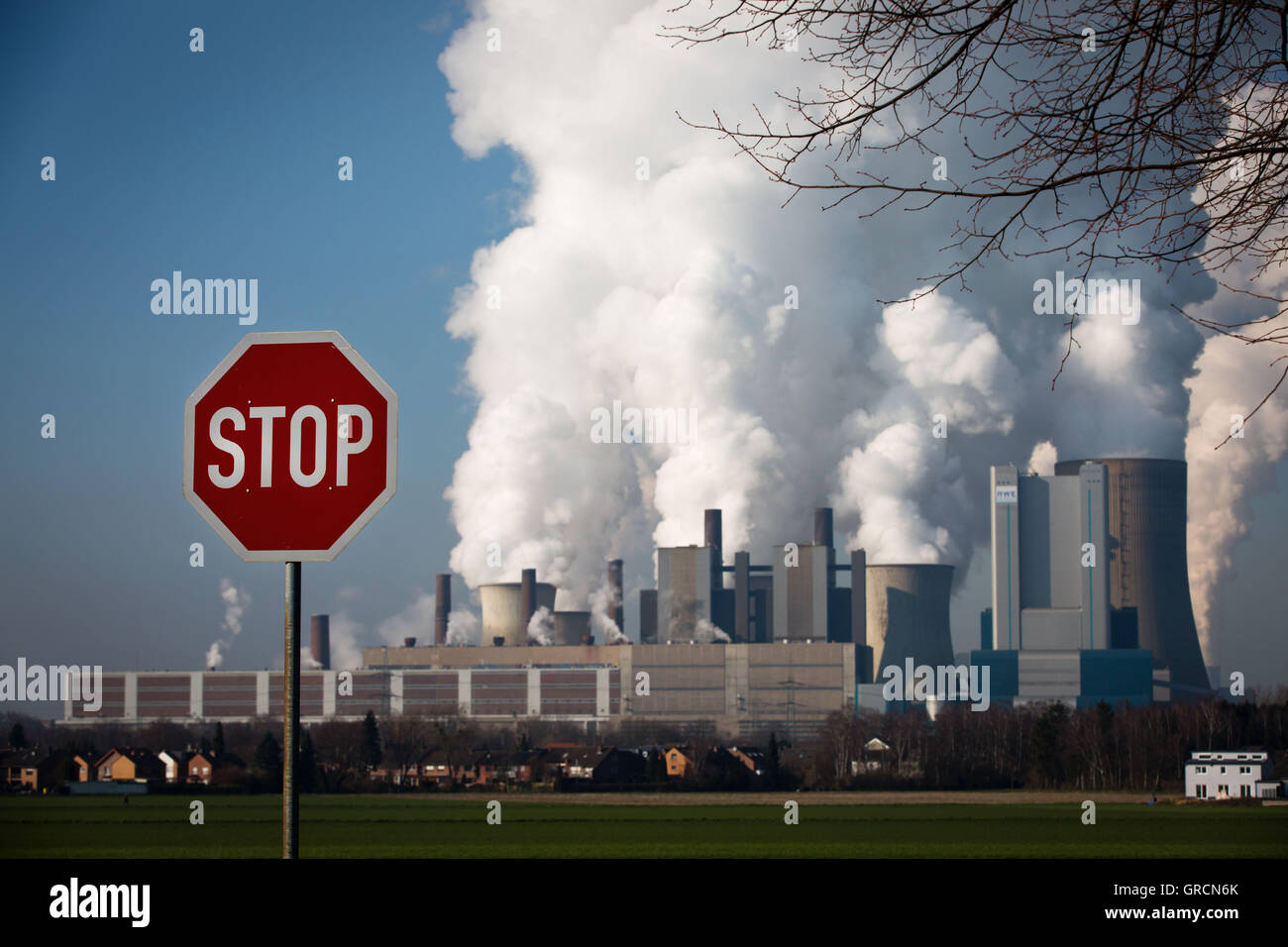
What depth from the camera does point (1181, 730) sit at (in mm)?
47656

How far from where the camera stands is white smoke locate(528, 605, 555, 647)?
2813 inches

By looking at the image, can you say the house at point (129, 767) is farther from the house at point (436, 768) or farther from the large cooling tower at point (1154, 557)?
the large cooling tower at point (1154, 557)

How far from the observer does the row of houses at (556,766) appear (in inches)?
1892

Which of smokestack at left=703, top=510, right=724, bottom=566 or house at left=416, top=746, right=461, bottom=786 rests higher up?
smokestack at left=703, top=510, right=724, bottom=566

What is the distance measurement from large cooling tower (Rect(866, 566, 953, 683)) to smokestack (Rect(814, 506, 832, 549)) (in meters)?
3.16

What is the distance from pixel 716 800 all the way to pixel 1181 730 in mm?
17571

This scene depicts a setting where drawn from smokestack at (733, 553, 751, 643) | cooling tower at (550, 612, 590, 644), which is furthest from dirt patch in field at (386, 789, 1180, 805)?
cooling tower at (550, 612, 590, 644)

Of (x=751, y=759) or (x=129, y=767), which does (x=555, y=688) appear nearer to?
(x=751, y=759)

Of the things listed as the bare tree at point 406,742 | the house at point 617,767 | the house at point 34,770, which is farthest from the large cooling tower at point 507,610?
the house at point 34,770

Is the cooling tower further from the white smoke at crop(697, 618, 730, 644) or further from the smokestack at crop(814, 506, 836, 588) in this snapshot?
the smokestack at crop(814, 506, 836, 588)

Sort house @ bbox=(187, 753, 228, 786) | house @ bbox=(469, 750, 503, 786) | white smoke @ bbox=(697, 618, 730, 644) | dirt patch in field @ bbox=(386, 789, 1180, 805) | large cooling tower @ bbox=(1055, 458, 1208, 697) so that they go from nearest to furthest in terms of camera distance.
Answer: dirt patch in field @ bbox=(386, 789, 1180, 805) < house @ bbox=(187, 753, 228, 786) < house @ bbox=(469, 750, 503, 786) < large cooling tower @ bbox=(1055, 458, 1208, 697) < white smoke @ bbox=(697, 618, 730, 644)
